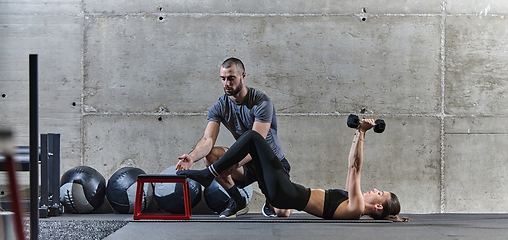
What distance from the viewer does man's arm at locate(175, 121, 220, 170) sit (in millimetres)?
3429

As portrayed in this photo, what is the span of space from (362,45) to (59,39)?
10.6ft

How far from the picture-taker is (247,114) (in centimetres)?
390

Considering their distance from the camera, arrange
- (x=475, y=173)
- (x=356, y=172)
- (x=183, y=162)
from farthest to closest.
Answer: (x=475, y=173) < (x=183, y=162) < (x=356, y=172)

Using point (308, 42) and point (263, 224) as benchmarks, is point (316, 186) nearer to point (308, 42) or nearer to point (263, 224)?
point (263, 224)

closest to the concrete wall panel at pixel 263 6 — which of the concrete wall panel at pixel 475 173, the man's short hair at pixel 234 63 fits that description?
the man's short hair at pixel 234 63

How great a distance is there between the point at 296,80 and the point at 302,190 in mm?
1472

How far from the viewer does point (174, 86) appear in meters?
4.32

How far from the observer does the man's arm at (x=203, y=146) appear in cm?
343

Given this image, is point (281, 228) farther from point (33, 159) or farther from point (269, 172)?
point (33, 159)

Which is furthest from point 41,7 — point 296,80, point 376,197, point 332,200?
point 376,197

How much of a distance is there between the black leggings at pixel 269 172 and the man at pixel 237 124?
0.41 meters

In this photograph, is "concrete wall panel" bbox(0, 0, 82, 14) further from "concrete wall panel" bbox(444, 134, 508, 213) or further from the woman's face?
"concrete wall panel" bbox(444, 134, 508, 213)

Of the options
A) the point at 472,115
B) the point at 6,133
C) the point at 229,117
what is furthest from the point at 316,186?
the point at 6,133

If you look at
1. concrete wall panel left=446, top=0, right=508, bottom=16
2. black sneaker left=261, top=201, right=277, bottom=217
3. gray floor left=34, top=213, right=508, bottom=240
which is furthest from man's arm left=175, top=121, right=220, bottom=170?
concrete wall panel left=446, top=0, right=508, bottom=16
